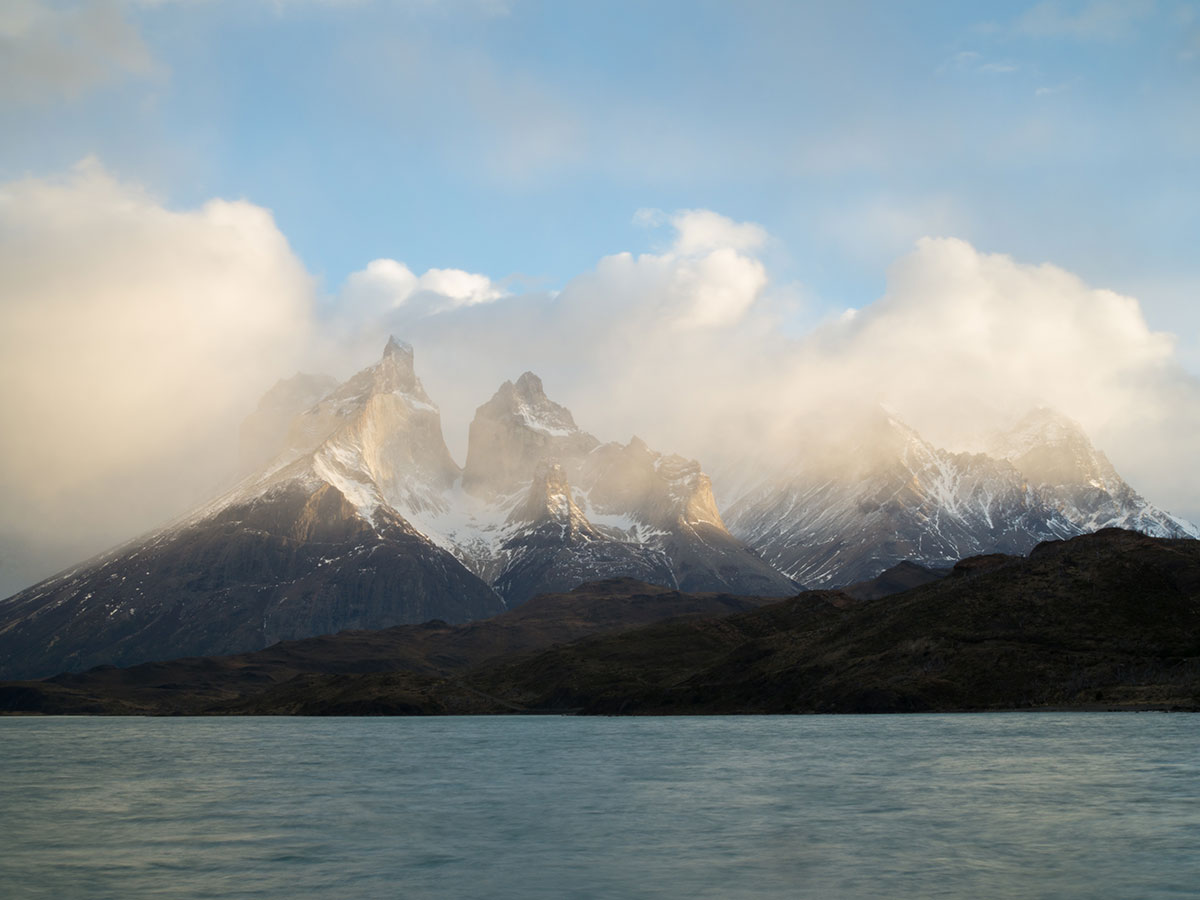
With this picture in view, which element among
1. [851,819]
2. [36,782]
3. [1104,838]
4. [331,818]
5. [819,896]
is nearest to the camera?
[819,896]

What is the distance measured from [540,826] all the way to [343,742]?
114886mm

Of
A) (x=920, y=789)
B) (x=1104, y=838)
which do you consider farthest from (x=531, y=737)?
(x=1104, y=838)

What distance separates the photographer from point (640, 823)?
72.7 metres

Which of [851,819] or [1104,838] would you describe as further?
[851,819]

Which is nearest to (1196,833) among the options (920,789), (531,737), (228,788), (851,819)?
(851,819)

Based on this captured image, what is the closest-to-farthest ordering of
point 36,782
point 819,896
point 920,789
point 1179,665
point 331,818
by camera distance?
point 819,896
point 331,818
point 920,789
point 36,782
point 1179,665

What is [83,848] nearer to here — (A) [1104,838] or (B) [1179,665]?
(A) [1104,838]

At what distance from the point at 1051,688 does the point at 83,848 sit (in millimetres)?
172377

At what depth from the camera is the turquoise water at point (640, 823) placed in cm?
5197

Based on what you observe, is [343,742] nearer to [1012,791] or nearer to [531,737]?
[531,737]

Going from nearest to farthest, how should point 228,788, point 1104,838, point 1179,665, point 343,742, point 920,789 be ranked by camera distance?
point 1104,838 → point 920,789 → point 228,788 → point 343,742 → point 1179,665

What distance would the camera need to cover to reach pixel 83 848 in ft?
213

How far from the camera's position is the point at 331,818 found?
259 feet

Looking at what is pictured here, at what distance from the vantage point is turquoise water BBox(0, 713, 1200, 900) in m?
52.0
